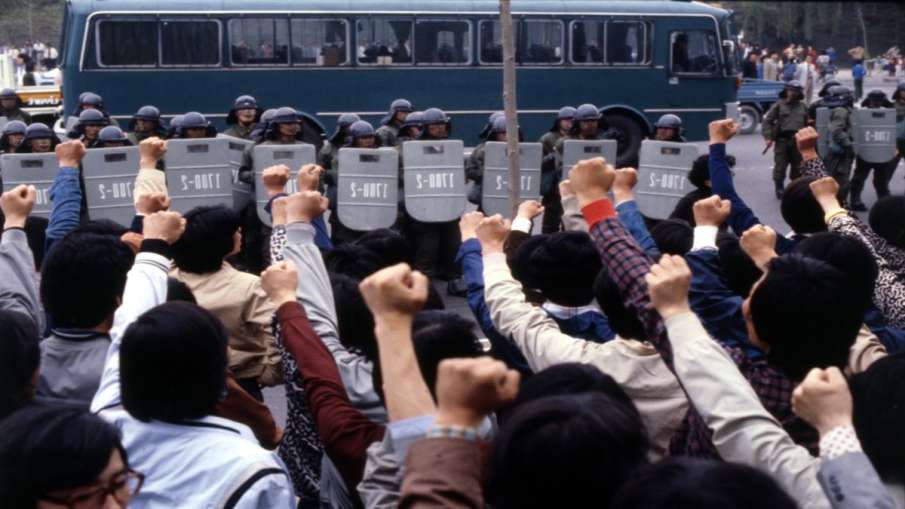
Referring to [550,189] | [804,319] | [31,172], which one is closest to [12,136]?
[31,172]

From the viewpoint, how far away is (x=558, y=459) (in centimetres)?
181

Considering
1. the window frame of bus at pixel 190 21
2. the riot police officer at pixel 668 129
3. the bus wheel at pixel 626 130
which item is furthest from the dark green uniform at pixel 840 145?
the window frame of bus at pixel 190 21

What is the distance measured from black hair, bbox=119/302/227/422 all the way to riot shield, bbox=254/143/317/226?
21.0 ft

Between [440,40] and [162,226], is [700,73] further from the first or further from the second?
[162,226]

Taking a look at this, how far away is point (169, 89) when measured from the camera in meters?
16.8

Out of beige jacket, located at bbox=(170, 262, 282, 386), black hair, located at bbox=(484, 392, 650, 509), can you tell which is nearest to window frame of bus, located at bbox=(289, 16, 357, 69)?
beige jacket, located at bbox=(170, 262, 282, 386)

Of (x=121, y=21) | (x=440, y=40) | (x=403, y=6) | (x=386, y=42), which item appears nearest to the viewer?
(x=121, y=21)

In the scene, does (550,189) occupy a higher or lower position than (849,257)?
lower

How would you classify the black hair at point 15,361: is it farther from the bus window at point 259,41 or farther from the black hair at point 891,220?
the bus window at point 259,41

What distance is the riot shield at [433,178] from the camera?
9.13 meters

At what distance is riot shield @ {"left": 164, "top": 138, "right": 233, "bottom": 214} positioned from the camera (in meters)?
8.84

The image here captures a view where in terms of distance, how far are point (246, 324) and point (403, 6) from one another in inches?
549

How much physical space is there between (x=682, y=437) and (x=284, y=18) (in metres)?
15.3

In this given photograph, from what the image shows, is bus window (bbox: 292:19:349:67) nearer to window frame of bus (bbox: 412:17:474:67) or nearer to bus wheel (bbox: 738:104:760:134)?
window frame of bus (bbox: 412:17:474:67)
